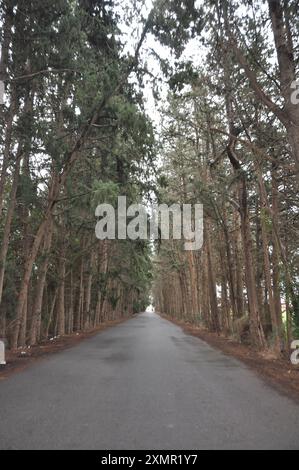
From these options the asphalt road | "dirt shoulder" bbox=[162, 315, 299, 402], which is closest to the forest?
"dirt shoulder" bbox=[162, 315, 299, 402]

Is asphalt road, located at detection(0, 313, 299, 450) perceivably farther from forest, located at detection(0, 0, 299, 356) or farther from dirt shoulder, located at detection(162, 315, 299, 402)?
forest, located at detection(0, 0, 299, 356)

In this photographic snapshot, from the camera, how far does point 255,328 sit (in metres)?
14.9

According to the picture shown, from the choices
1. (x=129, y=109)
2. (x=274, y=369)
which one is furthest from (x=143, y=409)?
(x=129, y=109)

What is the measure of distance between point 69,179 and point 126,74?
4.59 metres

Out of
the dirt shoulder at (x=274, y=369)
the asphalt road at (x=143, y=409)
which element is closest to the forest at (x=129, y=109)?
the dirt shoulder at (x=274, y=369)

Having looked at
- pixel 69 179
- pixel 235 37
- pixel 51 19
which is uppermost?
pixel 51 19

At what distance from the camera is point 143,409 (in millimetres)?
5887

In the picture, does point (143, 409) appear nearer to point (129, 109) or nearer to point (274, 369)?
point (274, 369)

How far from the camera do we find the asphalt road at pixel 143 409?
455 cm

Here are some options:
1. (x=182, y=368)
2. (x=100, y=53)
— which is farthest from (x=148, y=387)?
(x=100, y=53)

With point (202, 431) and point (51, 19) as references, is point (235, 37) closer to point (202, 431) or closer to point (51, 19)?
point (51, 19)

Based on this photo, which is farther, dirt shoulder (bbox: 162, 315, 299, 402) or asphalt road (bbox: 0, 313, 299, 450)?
dirt shoulder (bbox: 162, 315, 299, 402)

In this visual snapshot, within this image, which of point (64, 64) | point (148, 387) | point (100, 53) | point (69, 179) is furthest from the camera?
point (69, 179)

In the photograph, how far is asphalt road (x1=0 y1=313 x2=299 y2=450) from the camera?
4551 mm
